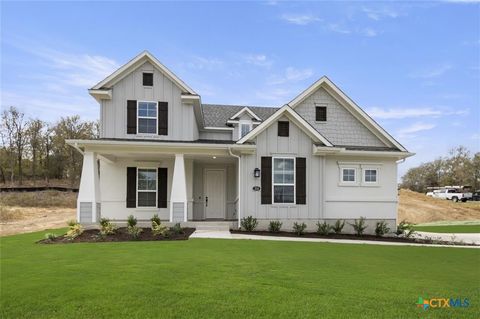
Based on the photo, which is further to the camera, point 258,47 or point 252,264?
point 258,47

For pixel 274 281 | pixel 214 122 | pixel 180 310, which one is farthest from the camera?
pixel 214 122

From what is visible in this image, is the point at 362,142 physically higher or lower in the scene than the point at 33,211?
higher

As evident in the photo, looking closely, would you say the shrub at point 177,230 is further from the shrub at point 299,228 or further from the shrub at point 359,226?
the shrub at point 359,226

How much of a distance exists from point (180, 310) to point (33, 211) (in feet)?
113

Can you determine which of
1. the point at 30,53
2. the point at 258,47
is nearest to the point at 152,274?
the point at 30,53

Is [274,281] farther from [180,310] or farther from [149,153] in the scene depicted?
[149,153]

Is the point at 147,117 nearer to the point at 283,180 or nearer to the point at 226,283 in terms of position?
the point at 283,180

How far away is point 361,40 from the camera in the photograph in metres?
17.0

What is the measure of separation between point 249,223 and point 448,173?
74508mm

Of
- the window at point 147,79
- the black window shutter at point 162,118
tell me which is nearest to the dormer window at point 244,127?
the black window shutter at point 162,118

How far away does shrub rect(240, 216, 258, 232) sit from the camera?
15.3 metres

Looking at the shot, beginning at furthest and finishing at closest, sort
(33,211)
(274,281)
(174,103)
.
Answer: (33,211)
(174,103)
(274,281)

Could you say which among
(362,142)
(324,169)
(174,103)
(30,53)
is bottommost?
(324,169)

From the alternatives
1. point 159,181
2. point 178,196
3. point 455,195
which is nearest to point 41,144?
point 159,181
